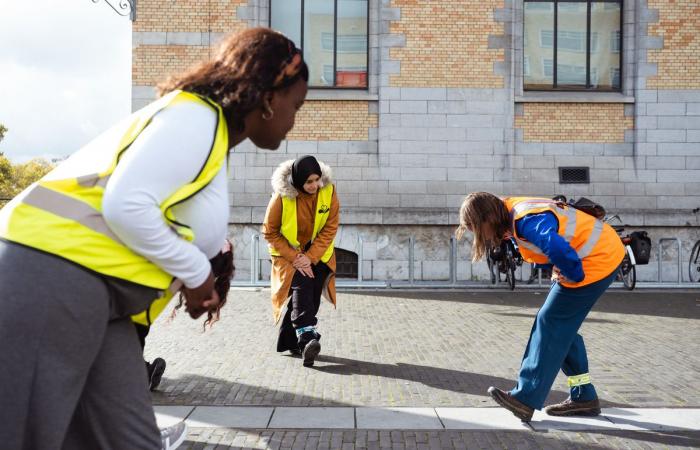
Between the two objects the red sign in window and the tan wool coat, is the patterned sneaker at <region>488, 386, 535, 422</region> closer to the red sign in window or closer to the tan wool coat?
the tan wool coat

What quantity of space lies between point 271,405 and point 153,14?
35.8ft

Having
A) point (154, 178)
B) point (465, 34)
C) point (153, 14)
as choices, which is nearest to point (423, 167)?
point (465, 34)

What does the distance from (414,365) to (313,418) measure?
1995 mm

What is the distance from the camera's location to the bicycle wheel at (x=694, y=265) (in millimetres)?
13648

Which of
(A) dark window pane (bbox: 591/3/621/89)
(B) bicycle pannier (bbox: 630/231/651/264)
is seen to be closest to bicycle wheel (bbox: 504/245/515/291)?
(B) bicycle pannier (bbox: 630/231/651/264)

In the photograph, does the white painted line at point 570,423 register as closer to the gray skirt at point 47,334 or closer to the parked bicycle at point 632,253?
the gray skirt at point 47,334

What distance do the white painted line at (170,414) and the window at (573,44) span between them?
11.5 metres

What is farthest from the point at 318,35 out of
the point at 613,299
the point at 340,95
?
the point at 613,299

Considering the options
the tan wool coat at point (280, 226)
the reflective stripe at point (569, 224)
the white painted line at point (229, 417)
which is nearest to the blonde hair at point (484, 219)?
the reflective stripe at point (569, 224)

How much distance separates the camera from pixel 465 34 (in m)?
14.2

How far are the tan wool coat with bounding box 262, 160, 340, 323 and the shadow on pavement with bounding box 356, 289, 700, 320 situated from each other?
4934 millimetres

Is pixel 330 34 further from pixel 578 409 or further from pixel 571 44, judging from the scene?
pixel 578 409

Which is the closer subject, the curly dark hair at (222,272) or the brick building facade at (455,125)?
the curly dark hair at (222,272)

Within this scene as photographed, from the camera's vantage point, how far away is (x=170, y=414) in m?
4.82
